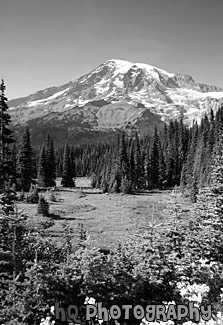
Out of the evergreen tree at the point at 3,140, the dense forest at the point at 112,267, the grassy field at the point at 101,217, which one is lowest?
the grassy field at the point at 101,217

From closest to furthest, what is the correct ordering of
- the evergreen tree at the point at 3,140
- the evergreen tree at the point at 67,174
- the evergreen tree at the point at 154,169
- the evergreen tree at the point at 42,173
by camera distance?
the evergreen tree at the point at 3,140 < the evergreen tree at the point at 42,173 < the evergreen tree at the point at 67,174 < the evergreen tree at the point at 154,169

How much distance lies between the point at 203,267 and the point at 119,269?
4246 mm

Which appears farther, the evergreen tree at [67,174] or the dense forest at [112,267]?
the evergreen tree at [67,174]

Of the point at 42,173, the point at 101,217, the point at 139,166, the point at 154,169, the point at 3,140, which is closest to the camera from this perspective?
the point at 3,140

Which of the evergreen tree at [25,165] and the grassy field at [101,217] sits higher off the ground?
the evergreen tree at [25,165]

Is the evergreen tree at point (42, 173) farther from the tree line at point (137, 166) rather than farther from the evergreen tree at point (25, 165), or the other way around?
the evergreen tree at point (25, 165)

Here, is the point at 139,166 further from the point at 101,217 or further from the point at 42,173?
the point at 101,217

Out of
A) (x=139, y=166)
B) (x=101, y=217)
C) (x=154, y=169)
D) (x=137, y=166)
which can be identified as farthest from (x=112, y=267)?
(x=154, y=169)

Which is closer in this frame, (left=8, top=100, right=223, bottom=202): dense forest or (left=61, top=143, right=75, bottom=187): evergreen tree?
(left=8, top=100, right=223, bottom=202): dense forest

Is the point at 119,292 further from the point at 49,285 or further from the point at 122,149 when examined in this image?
the point at 122,149

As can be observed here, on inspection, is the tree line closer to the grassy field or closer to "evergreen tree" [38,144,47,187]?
"evergreen tree" [38,144,47,187]

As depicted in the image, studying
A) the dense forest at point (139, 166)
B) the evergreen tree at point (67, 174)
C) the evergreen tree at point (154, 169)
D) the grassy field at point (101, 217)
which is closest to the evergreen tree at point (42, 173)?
the dense forest at point (139, 166)

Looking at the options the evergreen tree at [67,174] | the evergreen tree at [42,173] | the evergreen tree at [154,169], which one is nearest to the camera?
the evergreen tree at [42,173]

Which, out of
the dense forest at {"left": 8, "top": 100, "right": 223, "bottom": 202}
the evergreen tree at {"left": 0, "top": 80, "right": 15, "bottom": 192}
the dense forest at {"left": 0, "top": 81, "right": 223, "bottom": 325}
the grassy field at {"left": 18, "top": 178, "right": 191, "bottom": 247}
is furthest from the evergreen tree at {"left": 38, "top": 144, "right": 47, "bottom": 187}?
the evergreen tree at {"left": 0, "top": 80, "right": 15, "bottom": 192}
